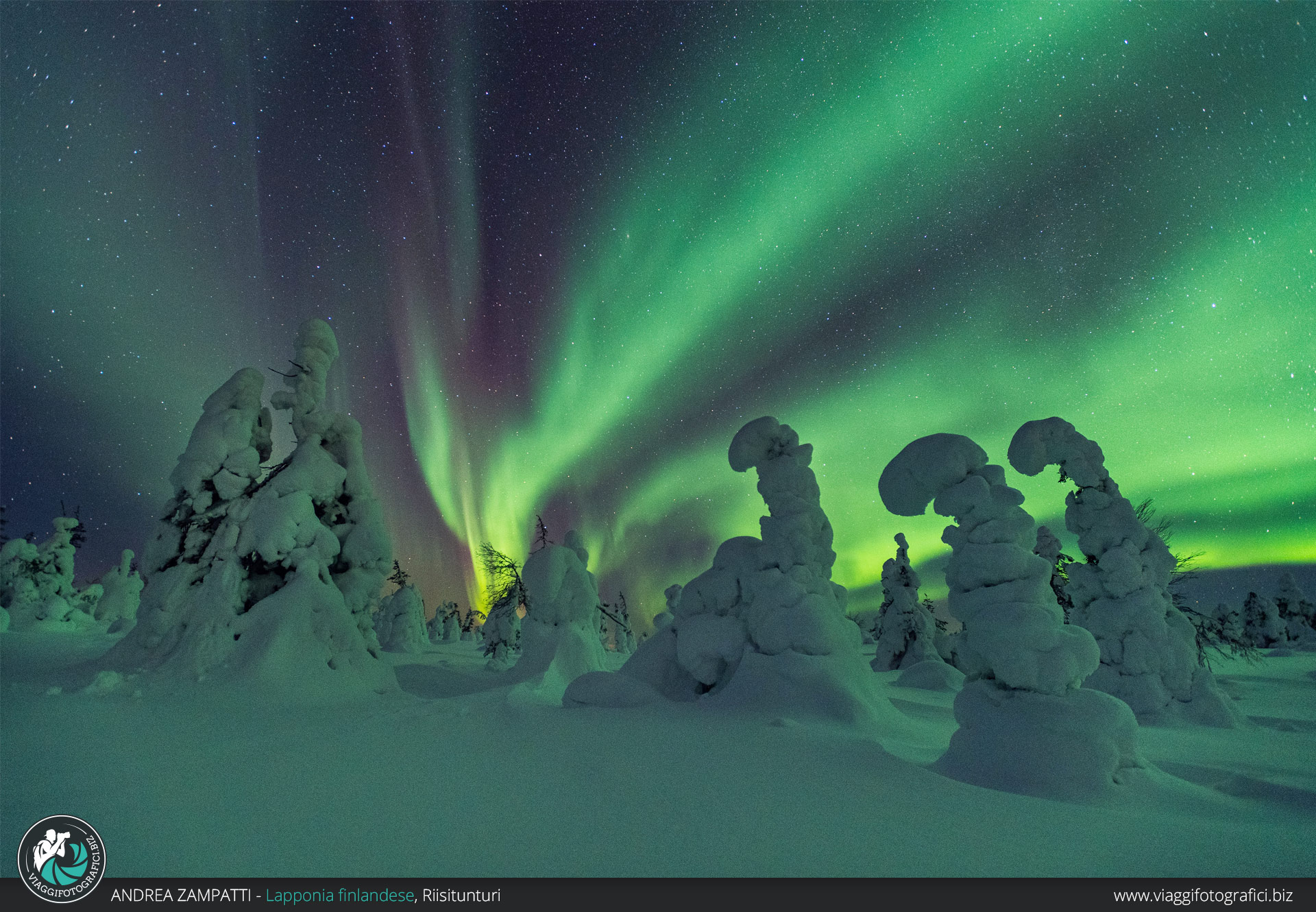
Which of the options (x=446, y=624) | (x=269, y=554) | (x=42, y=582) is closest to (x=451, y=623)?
(x=446, y=624)

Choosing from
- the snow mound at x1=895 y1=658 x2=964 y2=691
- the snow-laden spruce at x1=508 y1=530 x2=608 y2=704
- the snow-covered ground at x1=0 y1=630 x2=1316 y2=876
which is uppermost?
the snow-laden spruce at x1=508 y1=530 x2=608 y2=704

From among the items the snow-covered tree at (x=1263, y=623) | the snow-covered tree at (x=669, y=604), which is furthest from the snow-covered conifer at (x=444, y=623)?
the snow-covered tree at (x=1263, y=623)

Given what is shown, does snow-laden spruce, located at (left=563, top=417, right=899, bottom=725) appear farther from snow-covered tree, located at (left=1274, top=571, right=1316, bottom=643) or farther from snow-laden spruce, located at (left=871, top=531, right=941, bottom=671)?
snow-covered tree, located at (left=1274, top=571, right=1316, bottom=643)

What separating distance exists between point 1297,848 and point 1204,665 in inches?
439

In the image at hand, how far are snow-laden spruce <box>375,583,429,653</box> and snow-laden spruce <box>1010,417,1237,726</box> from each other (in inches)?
1195

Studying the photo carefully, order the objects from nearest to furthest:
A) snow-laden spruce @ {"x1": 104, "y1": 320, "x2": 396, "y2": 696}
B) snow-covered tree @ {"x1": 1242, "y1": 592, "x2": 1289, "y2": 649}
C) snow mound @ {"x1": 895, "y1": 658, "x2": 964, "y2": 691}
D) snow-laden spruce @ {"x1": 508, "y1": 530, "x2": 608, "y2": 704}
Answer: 1. snow-laden spruce @ {"x1": 104, "y1": 320, "x2": 396, "y2": 696}
2. snow-laden spruce @ {"x1": 508, "y1": 530, "x2": 608, "y2": 704}
3. snow mound @ {"x1": 895, "y1": 658, "x2": 964, "y2": 691}
4. snow-covered tree @ {"x1": 1242, "y1": 592, "x2": 1289, "y2": 649}

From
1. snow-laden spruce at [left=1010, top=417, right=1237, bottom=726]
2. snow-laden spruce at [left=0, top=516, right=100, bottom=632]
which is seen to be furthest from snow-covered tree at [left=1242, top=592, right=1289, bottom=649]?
snow-laden spruce at [left=0, top=516, right=100, bottom=632]

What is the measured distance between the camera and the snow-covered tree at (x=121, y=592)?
99.9 ft

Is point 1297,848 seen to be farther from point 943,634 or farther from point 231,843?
point 943,634

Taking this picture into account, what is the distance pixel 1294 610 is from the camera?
136 ft

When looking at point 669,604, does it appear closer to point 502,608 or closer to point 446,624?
point 502,608

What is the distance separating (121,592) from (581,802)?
135ft

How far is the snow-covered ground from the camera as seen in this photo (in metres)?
3.25

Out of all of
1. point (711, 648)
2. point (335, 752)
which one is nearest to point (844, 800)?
point (335, 752)
